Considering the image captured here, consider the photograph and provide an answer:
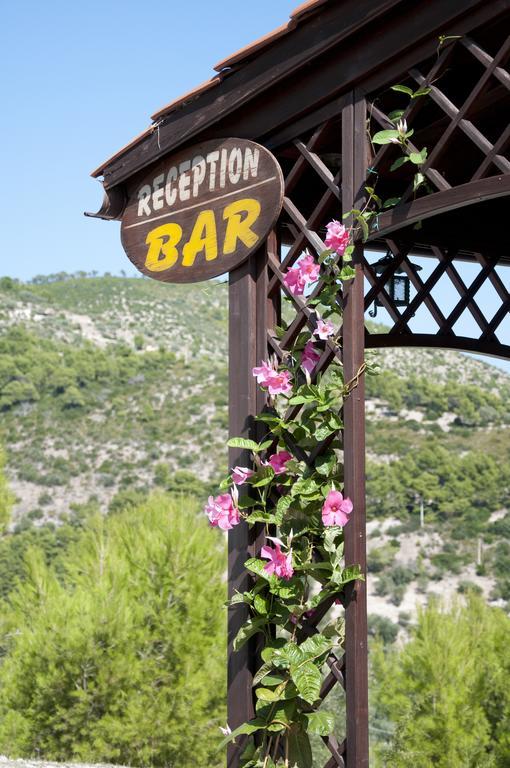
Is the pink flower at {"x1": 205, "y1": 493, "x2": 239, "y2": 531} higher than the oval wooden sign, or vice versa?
the oval wooden sign

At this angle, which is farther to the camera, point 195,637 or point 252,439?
point 195,637

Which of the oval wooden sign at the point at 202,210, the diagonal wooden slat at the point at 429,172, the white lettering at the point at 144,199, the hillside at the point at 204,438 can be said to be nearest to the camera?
the diagonal wooden slat at the point at 429,172

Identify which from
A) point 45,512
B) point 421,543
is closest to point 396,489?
point 421,543

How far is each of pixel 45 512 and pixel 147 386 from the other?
7022 millimetres

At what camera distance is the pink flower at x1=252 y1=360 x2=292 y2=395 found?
2648 millimetres

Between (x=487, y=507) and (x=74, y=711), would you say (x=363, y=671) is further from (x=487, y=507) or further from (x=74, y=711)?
(x=487, y=507)

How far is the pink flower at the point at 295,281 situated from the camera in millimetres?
2645

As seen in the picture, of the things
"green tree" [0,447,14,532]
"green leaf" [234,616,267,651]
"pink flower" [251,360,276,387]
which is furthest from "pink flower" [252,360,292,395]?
"green tree" [0,447,14,532]

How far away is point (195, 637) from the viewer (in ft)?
40.4

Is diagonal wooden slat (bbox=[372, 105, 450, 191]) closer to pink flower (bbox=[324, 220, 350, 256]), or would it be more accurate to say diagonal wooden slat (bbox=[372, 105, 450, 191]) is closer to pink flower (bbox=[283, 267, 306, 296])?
pink flower (bbox=[324, 220, 350, 256])

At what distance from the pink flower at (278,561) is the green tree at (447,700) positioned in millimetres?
9353

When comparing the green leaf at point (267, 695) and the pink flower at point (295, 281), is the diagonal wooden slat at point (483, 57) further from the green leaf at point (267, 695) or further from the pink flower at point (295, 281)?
the green leaf at point (267, 695)

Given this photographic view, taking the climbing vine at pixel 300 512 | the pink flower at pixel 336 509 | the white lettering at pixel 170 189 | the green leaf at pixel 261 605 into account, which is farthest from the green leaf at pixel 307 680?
the white lettering at pixel 170 189

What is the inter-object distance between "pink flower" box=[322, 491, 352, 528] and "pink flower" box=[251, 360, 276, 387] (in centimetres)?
38
